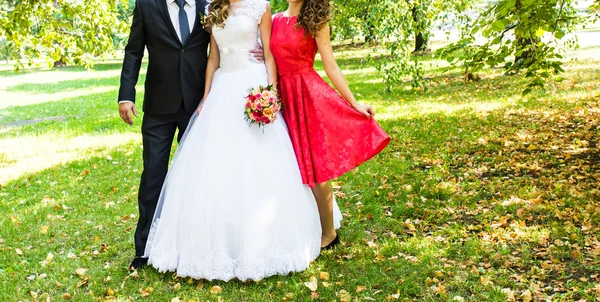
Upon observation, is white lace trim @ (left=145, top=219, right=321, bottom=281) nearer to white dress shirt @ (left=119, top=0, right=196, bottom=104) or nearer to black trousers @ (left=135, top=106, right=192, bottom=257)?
black trousers @ (left=135, top=106, right=192, bottom=257)

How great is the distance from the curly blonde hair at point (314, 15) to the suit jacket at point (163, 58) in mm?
799

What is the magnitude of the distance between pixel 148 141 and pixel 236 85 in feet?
2.74

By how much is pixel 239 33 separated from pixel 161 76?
0.69m

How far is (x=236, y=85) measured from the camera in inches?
169

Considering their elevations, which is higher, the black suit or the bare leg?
the black suit

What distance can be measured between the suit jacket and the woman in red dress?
62cm

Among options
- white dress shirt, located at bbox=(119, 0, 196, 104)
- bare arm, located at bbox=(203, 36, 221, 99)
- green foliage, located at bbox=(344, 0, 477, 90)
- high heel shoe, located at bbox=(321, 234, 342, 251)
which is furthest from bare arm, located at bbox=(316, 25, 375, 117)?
green foliage, located at bbox=(344, 0, 477, 90)

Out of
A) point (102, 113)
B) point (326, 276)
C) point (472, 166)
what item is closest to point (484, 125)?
point (472, 166)

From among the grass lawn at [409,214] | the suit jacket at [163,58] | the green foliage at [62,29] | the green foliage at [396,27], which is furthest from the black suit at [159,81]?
the green foliage at [396,27]

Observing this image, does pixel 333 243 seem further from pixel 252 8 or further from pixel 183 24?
pixel 183 24

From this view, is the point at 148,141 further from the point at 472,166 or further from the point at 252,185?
the point at 472,166

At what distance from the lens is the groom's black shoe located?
4426 millimetres

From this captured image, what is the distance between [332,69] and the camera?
171 inches

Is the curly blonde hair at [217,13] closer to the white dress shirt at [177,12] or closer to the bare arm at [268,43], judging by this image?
the white dress shirt at [177,12]
